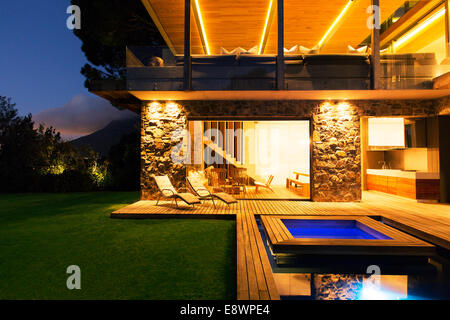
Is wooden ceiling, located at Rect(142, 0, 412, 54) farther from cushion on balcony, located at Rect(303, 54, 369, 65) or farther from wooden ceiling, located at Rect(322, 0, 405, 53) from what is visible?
cushion on balcony, located at Rect(303, 54, 369, 65)

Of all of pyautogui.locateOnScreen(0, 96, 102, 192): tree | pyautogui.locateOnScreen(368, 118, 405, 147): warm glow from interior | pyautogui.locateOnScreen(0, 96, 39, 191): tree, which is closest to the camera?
pyautogui.locateOnScreen(368, 118, 405, 147): warm glow from interior

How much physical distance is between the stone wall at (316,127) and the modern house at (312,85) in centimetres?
3

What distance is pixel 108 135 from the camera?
2354 inches

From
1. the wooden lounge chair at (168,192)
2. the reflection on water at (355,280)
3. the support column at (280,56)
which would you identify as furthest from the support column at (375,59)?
the wooden lounge chair at (168,192)

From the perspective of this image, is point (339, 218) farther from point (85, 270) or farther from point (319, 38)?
point (319, 38)

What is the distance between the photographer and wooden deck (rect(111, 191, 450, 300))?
2.95 meters

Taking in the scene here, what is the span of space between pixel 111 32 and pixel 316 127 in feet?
32.3

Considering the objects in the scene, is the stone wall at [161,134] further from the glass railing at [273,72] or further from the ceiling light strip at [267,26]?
the ceiling light strip at [267,26]

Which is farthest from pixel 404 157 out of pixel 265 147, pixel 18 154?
pixel 18 154

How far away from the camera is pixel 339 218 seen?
5699 millimetres

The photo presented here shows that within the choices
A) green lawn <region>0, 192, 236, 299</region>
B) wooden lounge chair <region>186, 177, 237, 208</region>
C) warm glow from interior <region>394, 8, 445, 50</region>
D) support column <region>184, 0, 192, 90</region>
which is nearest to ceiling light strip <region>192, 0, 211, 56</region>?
support column <region>184, 0, 192, 90</region>

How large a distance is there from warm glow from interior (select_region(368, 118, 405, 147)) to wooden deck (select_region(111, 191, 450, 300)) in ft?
6.29

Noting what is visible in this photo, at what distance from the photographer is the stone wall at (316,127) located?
25.7 feet

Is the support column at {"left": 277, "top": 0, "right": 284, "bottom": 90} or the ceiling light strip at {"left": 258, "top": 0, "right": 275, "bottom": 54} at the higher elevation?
the ceiling light strip at {"left": 258, "top": 0, "right": 275, "bottom": 54}
